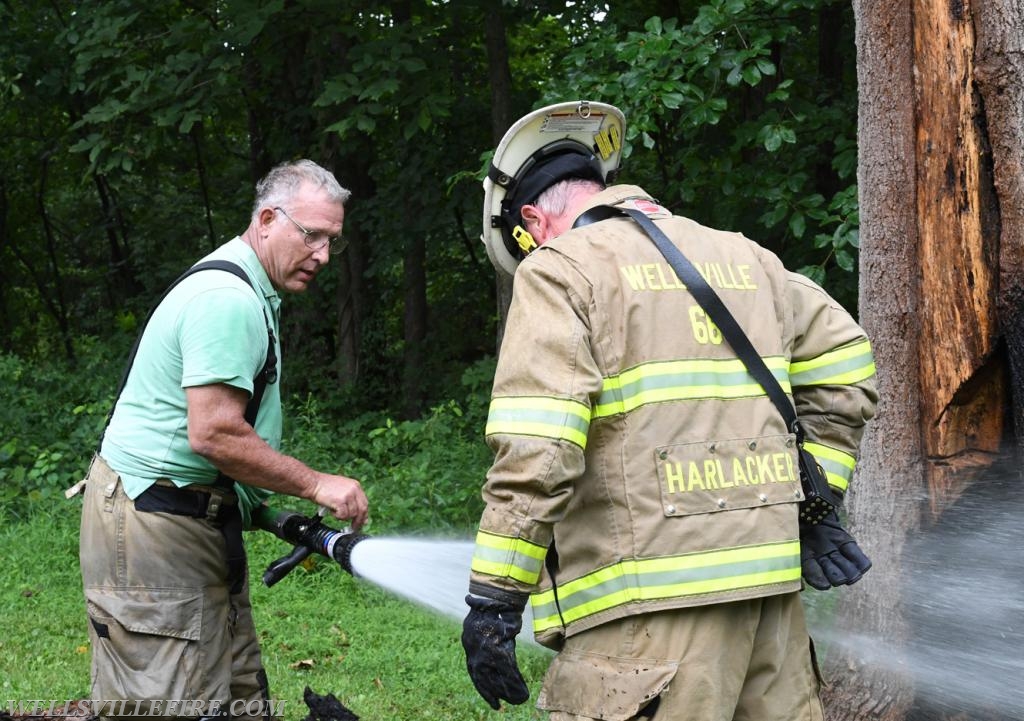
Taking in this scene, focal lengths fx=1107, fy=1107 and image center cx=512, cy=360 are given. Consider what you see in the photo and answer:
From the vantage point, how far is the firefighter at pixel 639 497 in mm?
2557

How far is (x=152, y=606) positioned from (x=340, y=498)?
26.0 inches

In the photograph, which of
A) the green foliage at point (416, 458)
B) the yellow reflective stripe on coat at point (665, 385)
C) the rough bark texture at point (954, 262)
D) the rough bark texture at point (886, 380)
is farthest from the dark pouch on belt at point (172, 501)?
the green foliage at point (416, 458)

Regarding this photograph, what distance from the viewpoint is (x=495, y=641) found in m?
2.56

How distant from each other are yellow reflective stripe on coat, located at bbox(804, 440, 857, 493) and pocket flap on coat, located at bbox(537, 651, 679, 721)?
31.6 inches

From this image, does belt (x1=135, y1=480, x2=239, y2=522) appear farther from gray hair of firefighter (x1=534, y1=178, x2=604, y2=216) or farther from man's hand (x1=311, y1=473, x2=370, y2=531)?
gray hair of firefighter (x1=534, y1=178, x2=604, y2=216)

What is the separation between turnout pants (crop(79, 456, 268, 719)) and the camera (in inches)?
134

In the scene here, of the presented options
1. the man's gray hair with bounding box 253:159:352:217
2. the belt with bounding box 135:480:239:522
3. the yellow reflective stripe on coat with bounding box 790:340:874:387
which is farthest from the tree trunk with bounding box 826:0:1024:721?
the belt with bounding box 135:480:239:522

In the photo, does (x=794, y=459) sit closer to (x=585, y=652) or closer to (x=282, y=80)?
(x=585, y=652)

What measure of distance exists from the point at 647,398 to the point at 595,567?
43cm

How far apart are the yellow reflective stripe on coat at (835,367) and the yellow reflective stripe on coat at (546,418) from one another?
80 centimetres

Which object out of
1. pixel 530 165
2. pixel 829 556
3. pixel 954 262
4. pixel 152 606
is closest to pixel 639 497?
pixel 829 556

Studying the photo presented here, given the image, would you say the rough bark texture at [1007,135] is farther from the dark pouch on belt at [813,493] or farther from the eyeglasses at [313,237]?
the eyeglasses at [313,237]

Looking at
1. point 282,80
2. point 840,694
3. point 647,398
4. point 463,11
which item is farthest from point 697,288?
point 282,80

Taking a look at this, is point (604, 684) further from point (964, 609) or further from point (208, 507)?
point (964, 609)
